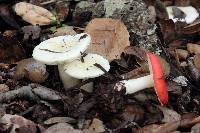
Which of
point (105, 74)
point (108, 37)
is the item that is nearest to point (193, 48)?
point (108, 37)

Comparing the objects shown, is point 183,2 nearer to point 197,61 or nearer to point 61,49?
point 197,61

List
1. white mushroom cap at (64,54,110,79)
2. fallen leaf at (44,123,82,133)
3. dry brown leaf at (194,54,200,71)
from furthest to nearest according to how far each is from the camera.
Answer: dry brown leaf at (194,54,200,71)
white mushroom cap at (64,54,110,79)
fallen leaf at (44,123,82,133)

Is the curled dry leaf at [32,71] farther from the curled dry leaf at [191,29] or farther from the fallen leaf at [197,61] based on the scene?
the curled dry leaf at [191,29]

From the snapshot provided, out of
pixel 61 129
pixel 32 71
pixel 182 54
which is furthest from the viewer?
pixel 182 54

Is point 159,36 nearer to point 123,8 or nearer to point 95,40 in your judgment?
point 123,8

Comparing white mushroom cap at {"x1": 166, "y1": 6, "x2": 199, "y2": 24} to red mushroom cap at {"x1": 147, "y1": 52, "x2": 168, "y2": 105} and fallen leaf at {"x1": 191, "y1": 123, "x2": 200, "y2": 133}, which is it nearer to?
red mushroom cap at {"x1": 147, "y1": 52, "x2": 168, "y2": 105}

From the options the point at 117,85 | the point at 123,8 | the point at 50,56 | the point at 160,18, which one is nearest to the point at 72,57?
the point at 50,56

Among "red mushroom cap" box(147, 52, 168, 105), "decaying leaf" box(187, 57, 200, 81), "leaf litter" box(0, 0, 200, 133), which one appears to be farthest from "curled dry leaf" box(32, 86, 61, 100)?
"decaying leaf" box(187, 57, 200, 81)
